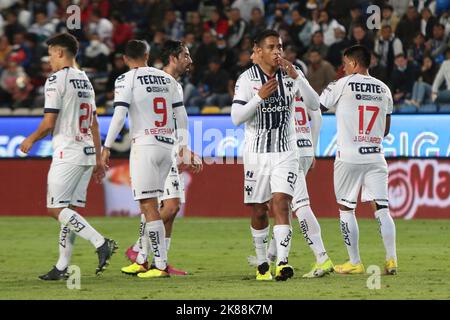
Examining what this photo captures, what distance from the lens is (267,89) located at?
37.6ft

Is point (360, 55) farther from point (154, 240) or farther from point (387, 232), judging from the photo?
point (154, 240)

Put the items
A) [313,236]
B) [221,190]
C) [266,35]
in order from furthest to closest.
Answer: [221,190], [313,236], [266,35]

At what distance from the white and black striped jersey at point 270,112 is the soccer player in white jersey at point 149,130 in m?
0.91

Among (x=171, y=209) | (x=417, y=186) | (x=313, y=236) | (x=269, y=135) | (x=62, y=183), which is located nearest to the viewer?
(x=269, y=135)

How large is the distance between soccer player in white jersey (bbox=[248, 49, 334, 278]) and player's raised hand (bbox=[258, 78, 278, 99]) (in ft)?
1.25

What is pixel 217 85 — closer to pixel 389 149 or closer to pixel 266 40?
pixel 389 149

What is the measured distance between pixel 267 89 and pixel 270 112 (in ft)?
1.45

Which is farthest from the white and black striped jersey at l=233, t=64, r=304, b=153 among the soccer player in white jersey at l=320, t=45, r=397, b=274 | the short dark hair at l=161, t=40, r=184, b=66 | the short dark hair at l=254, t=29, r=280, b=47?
the short dark hair at l=161, t=40, r=184, b=66

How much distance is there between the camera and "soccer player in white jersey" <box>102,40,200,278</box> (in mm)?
12211

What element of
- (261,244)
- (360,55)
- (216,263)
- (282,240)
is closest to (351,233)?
(261,244)

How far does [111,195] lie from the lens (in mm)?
21531

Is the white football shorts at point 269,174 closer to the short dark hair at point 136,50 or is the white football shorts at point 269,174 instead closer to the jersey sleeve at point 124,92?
the jersey sleeve at point 124,92

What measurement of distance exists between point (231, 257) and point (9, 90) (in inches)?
413

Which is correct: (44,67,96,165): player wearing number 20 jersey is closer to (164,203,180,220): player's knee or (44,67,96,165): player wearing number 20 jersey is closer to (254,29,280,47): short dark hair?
(164,203,180,220): player's knee
